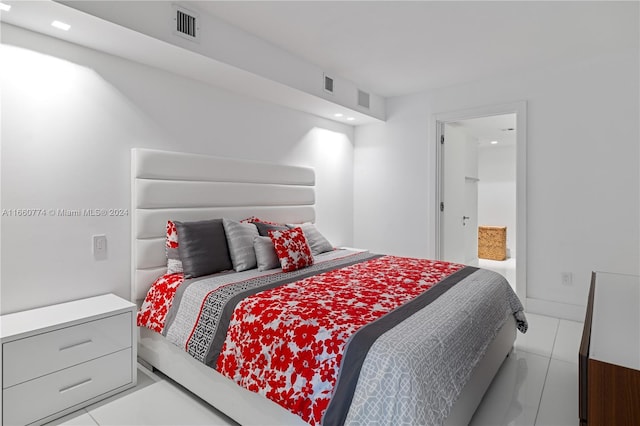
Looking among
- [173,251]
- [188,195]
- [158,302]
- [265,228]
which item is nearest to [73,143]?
[188,195]

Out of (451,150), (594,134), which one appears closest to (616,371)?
(594,134)

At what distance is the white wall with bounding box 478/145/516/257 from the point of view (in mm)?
7047

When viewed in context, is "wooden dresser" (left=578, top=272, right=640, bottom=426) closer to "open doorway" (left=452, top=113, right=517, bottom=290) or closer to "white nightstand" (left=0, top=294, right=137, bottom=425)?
"white nightstand" (left=0, top=294, right=137, bottom=425)

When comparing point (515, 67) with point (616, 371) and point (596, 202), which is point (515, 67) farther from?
point (616, 371)

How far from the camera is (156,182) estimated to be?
2.68m

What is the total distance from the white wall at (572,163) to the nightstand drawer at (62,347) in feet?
11.3

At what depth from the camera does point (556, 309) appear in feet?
11.7

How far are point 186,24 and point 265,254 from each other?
175 cm

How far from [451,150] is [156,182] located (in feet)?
11.8

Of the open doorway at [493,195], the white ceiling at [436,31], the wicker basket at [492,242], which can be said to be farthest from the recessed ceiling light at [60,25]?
the wicker basket at [492,242]

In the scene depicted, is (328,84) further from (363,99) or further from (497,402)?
(497,402)

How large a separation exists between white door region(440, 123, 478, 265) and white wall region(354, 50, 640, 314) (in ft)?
0.80

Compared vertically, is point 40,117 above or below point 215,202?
above

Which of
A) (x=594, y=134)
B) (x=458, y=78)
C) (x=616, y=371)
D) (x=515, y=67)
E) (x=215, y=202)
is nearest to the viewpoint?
(x=616, y=371)
